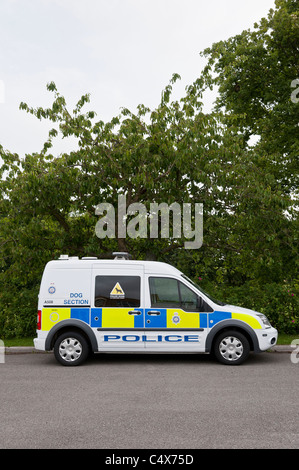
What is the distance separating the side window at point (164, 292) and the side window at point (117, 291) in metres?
0.29

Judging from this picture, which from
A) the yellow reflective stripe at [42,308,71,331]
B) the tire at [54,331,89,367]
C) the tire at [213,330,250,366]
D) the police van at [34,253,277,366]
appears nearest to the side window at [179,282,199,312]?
the police van at [34,253,277,366]

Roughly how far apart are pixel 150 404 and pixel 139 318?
2.85 m

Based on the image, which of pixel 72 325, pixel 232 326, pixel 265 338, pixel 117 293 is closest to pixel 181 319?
pixel 232 326

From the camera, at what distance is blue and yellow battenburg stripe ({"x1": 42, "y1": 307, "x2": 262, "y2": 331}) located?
8.58 metres

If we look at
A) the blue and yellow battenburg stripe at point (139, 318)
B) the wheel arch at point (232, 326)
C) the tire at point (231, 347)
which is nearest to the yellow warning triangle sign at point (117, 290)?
the blue and yellow battenburg stripe at point (139, 318)

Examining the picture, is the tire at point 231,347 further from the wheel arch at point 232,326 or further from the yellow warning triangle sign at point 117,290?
Result: the yellow warning triangle sign at point 117,290

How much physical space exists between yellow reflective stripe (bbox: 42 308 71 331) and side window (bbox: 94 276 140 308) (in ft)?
1.92

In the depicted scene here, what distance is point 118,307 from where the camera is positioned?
875 centimetres

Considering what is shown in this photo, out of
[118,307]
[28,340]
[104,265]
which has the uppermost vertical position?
[104,265]

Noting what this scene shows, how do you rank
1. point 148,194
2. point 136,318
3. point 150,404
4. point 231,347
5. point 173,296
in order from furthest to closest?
point 148,194, point 173,296, point 136,318, point 231,347, point 150,404

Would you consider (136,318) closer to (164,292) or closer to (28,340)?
(164,292)

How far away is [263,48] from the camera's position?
738 inches

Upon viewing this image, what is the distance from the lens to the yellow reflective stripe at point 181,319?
28.2ft

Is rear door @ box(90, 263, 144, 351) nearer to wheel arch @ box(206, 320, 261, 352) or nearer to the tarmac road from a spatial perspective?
the tarmac road
